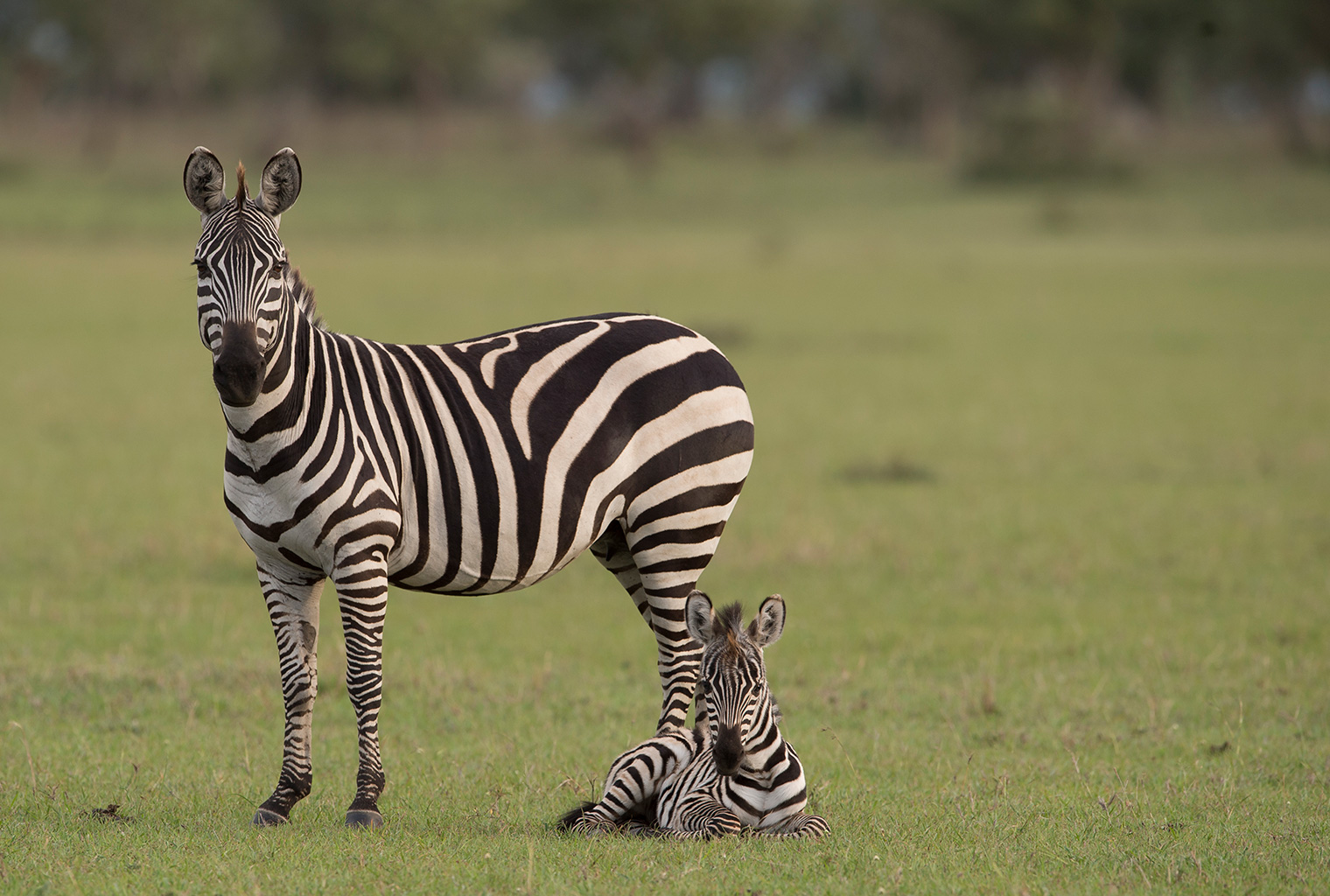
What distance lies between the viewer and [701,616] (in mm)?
5188

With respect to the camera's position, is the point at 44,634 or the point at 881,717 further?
the point at 44,634

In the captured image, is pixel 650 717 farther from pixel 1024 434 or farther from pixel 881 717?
pixel 1024 434

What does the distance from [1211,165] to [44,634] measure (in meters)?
49.2

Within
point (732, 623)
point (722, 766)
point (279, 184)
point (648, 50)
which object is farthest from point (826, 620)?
point (648, 50)

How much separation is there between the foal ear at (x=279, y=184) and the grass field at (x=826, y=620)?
4.16ft

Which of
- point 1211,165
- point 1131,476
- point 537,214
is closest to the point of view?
point 1131,476

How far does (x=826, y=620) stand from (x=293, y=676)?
15.9 feet

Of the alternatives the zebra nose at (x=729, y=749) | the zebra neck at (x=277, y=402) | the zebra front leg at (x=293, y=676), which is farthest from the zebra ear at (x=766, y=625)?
the zebra neck at (x=277, y=402)

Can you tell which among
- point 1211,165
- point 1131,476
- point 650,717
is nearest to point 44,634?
point 650,717

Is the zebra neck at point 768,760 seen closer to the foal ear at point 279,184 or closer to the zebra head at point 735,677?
the zebra head at point 735,677

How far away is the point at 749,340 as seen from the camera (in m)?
22.2

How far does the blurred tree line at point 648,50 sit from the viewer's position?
172 feet

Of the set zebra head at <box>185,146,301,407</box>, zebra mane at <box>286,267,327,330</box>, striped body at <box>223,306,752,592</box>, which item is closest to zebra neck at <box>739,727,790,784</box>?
striped body at <box>223,306,752,592</box>

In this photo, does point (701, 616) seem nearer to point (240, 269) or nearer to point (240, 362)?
point (240, 362)
